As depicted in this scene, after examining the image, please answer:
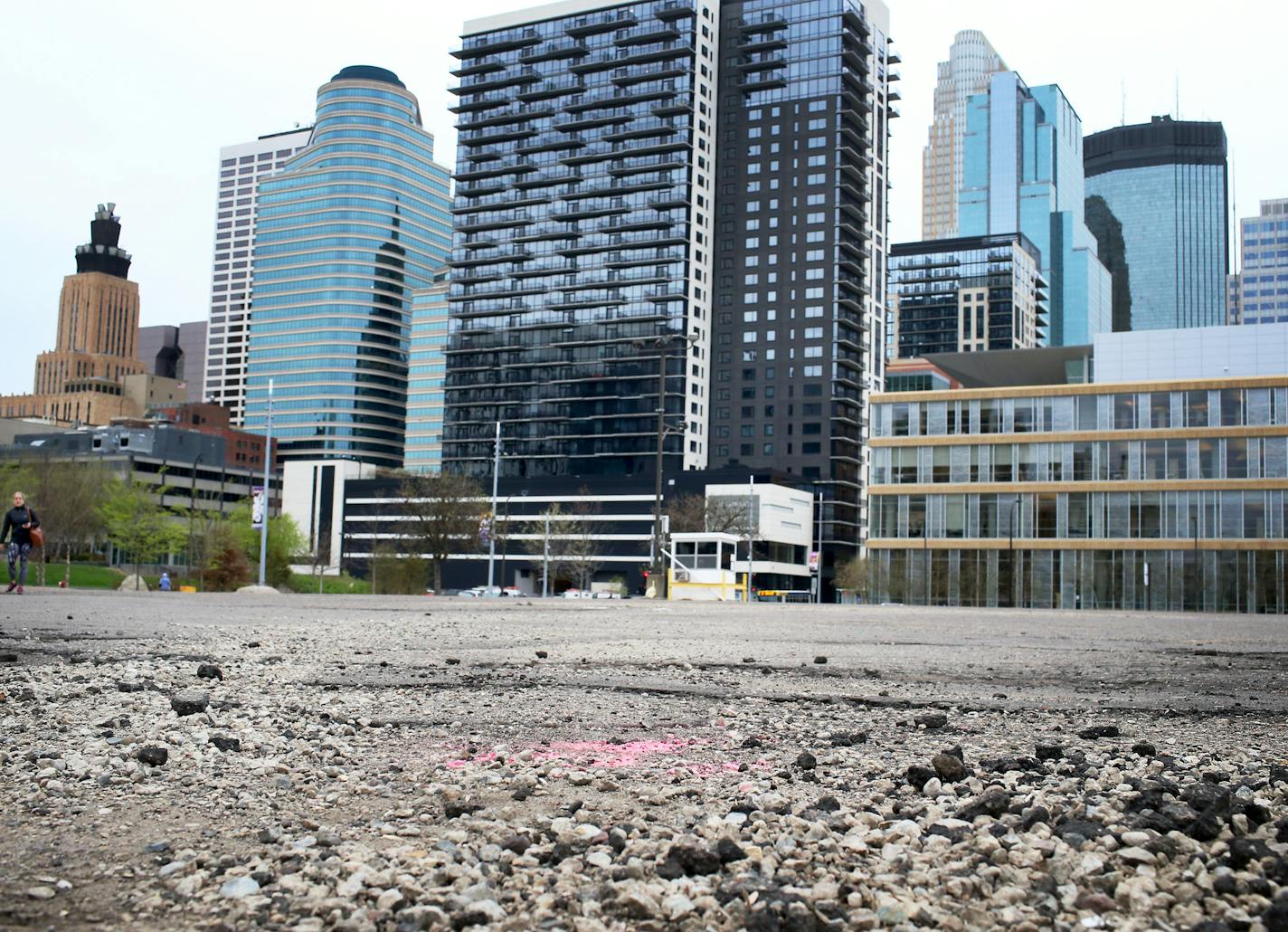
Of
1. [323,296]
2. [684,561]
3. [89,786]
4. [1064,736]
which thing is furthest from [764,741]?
[323,296]

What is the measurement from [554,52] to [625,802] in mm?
167526

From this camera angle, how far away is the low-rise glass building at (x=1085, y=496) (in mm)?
72625

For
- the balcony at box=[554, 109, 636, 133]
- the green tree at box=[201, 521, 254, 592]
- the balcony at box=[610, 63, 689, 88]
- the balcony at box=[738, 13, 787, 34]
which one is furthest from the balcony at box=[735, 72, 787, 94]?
the green tree at box=[201, 521, 254, 592]

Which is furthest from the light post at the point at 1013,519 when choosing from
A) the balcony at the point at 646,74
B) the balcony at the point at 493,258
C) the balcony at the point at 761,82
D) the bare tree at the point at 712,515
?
the balcony at the point at 493,258

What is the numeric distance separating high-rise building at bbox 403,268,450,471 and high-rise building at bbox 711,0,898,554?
5961 cm

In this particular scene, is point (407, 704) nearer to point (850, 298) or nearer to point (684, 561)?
point (684, 561)

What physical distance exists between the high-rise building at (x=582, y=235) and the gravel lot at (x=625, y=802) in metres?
134

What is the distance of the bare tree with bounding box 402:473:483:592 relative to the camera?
248 feet

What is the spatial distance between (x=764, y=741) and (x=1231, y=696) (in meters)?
3.89

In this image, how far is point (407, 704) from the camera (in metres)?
5.77

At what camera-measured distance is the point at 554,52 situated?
159 m

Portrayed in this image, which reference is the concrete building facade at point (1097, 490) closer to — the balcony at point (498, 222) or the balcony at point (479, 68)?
the balcony at point (498, 222)

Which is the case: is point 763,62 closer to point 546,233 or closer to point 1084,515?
point 546,233

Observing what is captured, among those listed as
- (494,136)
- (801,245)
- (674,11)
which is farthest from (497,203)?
(801,245)
